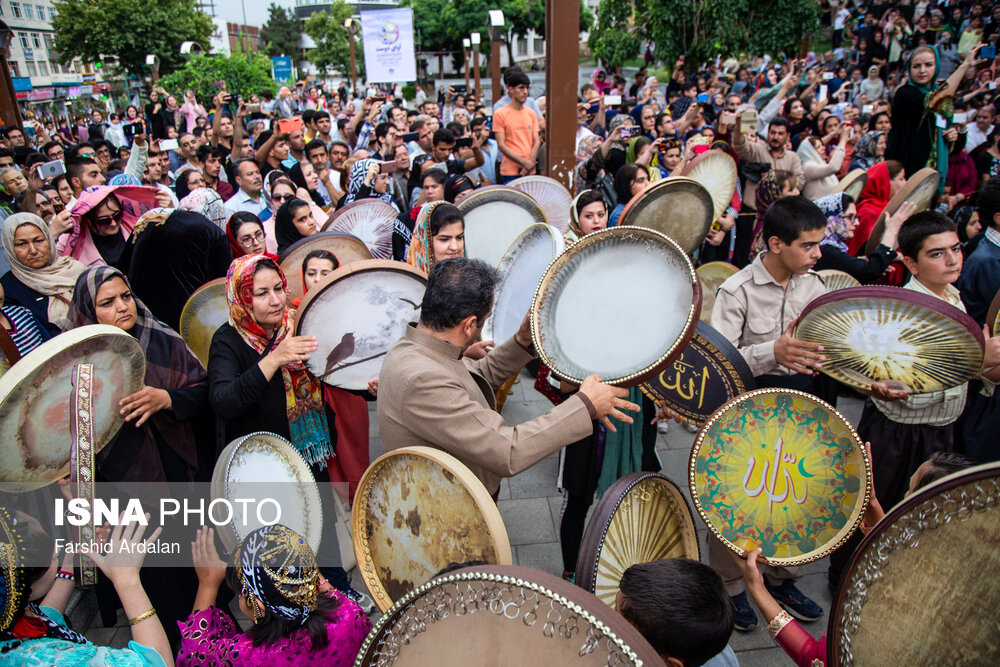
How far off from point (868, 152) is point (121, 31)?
126ft

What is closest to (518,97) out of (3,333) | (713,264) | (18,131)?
(713,264)

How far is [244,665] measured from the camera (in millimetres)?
1738

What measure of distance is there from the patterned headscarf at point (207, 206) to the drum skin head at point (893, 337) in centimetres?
471

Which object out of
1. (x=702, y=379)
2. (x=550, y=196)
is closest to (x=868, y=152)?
(x=550, y=196)

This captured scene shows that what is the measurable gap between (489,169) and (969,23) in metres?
12.2

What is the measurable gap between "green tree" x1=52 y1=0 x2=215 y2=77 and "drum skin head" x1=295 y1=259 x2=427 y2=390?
36462 mm

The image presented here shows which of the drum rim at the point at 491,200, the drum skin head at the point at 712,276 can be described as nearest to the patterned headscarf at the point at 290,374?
the drum rim at the point at 491,200

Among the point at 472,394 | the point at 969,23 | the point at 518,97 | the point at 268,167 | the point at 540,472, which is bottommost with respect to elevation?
the point at 540,472

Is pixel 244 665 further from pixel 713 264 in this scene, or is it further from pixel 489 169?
pixel 489 169

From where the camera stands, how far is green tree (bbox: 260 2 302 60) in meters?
80.4

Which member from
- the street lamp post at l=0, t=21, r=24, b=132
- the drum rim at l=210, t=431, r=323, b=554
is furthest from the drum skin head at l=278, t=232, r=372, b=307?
the street lamp post at l=0, t=21, r=24, b=132

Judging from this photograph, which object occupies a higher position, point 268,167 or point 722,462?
point 268,167

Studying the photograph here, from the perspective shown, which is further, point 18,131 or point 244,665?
point 18,131

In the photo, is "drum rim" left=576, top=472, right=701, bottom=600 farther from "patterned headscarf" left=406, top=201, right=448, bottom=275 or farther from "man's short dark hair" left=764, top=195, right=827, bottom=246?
"patterned headscarf" left=406, top=201, right=448, bottom=275
